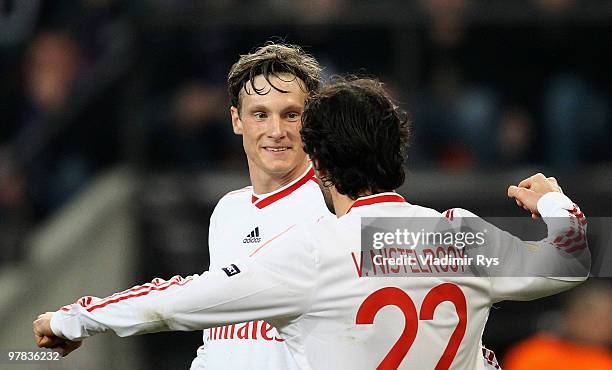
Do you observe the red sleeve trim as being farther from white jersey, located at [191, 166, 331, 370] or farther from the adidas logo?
the adidas logo

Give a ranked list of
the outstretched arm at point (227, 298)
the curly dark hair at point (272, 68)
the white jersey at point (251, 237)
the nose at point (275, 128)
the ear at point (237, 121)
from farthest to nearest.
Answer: the ear at point (237, 121) → the curly dark hair at point (272, 68) → the nose at point (275, 128) → the white jersey at point (251, 237) → the outstretched arm at point (227, 298)

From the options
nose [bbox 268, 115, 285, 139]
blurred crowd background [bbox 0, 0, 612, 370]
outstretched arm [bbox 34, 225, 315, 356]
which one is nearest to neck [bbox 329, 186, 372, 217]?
outstretched arm [bbox 34, 225, 315, 356]

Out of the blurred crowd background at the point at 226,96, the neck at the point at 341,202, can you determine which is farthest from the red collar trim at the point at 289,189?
the blurred crowd background at the point at 226,96

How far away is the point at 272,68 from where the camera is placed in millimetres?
4242

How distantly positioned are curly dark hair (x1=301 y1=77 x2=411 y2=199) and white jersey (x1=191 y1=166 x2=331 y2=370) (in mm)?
595

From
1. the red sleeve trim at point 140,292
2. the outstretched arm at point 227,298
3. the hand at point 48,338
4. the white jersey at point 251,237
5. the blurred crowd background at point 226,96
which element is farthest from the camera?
the blurred crowd background at point 226,96

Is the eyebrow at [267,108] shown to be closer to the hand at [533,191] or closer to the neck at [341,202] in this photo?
the neck at [341,202]

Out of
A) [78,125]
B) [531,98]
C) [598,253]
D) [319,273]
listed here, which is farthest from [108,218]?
[319,273]

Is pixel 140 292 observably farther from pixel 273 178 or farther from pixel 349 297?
pixel 273 178

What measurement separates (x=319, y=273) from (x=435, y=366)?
16.2 inches

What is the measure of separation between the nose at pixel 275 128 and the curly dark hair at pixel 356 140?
798 millimetres

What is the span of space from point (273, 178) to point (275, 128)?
0.65 ft

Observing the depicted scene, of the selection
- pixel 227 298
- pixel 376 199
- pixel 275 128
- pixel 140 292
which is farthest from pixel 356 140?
pixel 275 128

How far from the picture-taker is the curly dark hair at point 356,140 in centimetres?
325
